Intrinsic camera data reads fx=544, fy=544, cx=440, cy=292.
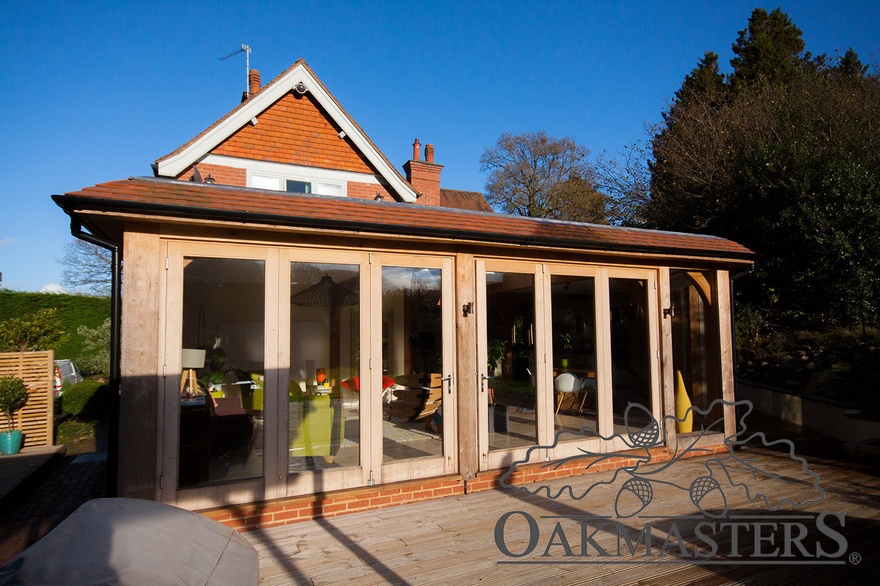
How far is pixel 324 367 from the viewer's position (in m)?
5.34

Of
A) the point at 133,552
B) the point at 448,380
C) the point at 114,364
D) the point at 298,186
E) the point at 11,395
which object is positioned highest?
the point at 298,186

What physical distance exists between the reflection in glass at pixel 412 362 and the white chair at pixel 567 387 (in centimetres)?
151

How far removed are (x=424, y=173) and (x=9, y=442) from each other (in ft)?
42.9

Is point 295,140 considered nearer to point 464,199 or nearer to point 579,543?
point 579,543

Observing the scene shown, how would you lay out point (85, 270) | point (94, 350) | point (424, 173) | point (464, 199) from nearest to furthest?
point (94, 350)
point (424, 173)
point (464, 199)
point (85, 270)

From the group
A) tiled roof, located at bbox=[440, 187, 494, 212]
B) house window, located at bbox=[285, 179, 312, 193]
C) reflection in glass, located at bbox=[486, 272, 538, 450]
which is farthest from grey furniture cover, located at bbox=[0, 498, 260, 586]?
tiled roof, located at bbox=[440, 187, 494, 212]

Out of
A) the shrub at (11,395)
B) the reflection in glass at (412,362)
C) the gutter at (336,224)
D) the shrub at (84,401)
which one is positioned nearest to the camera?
the gutter at (336,224)

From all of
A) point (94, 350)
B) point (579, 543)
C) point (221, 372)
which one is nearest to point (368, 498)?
point (221, 372)

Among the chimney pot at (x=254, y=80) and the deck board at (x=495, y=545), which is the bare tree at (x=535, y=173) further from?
the deck board at (x=495, y=545)

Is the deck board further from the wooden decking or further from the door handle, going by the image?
the door handle

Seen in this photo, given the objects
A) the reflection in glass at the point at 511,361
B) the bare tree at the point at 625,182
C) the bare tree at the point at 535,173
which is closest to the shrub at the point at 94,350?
the reflection in glass at the point at 511,361

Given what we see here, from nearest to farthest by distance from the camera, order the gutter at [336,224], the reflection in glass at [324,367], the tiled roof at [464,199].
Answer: the gutter at [336,224]
the reflection in glass at [324,367]
the tiled roof at [464,199]

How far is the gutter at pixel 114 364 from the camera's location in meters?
4.68

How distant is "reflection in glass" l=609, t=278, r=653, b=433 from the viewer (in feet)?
22.5
